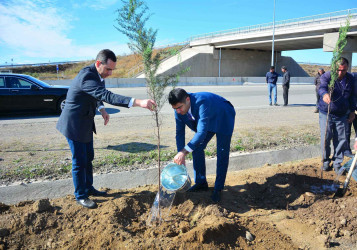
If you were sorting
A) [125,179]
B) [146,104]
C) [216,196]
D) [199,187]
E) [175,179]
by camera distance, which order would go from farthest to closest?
[125,179] < [199,187] < [216,196] < [175,179] < [146,104]

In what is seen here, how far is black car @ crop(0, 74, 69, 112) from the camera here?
10570mm

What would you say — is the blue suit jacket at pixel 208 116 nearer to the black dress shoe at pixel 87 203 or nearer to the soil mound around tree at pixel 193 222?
the soil mound around tree at pixel 193 222

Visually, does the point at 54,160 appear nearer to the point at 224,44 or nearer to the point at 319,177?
the point at 319,177

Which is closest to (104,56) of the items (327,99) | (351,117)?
(327,99)

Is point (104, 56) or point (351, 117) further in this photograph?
point (351, 117)

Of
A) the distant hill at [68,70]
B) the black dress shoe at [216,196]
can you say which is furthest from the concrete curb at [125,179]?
the distant hill at [68,70]

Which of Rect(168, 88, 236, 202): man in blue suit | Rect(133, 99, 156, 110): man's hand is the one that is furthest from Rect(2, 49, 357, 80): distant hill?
Rect(133, 99, 156, 110): man's hand

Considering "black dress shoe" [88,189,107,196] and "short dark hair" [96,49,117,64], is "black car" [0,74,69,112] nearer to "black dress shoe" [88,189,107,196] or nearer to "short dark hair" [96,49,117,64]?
"black dress shoe" [88,189,107,196]

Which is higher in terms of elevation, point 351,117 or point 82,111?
point 82,111

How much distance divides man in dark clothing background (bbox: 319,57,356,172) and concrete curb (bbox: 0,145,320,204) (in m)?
1.16

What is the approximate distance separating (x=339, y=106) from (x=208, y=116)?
2.82 metres

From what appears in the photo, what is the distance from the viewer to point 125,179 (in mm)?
4965

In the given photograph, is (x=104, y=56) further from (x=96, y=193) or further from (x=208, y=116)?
(x=96, y=193)

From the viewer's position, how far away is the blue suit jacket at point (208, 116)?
143 inches
